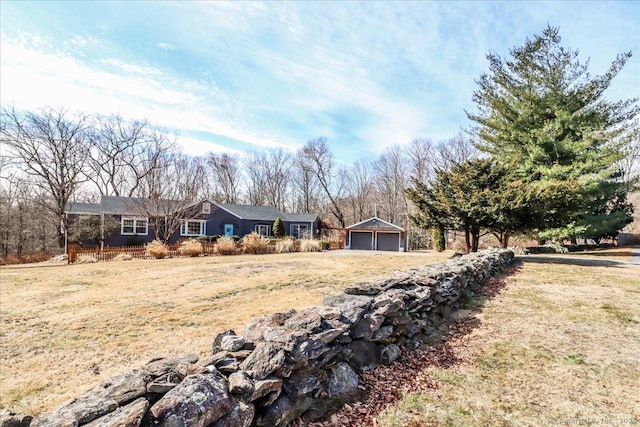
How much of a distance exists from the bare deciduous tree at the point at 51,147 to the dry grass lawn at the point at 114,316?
43.1 ft

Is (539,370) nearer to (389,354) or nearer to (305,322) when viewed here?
(389,354)

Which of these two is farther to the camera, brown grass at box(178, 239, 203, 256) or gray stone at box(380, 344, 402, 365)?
brown grass at box(178, 239, 203, 256)

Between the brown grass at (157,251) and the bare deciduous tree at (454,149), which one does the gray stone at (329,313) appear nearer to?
the brown grass at (157,251)

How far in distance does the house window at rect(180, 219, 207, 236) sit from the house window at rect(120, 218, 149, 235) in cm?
250

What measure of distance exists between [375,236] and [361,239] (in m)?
1.27

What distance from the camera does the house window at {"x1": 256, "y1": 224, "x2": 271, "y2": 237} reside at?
28172mm

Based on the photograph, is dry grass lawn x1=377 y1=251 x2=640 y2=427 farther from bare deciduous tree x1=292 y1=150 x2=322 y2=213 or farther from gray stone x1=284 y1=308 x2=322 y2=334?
bare deciduous tree x1=292 y1=150 x2=322 y2=213

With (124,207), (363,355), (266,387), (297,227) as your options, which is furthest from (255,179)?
(266,387)

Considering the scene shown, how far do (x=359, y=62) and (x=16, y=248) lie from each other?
2283 centimetres

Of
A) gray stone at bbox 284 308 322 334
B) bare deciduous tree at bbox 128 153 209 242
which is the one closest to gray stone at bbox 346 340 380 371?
gray stone at bbox 284 308 322 334

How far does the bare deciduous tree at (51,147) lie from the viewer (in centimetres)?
1997

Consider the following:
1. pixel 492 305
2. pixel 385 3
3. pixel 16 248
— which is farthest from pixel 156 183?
pixel 492 305

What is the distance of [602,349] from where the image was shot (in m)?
3.89

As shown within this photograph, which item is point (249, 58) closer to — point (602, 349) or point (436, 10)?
point (436, 10)
